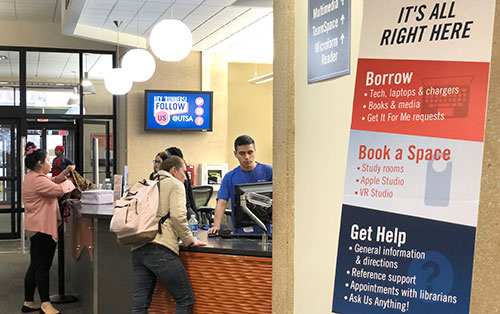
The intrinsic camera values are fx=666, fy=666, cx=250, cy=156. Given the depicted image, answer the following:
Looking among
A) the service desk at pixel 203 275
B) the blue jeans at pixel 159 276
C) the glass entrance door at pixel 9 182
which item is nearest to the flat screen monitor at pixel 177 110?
the glass entrance door at pixel 9 182

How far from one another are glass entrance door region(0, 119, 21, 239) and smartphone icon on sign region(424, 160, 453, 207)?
36.7 feet

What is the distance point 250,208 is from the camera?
15.5ft

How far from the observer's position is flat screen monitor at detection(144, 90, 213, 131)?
10773 millimetres

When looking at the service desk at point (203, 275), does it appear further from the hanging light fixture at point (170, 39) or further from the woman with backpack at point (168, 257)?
the hanging light fixture at point (170, 39)

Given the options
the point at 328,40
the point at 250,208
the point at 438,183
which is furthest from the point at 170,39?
the point at 438,183

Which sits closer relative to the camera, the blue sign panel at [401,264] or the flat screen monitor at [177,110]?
the blue sign panel at [401,264]

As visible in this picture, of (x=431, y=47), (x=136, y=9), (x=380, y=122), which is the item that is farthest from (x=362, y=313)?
(x=136, y=9)

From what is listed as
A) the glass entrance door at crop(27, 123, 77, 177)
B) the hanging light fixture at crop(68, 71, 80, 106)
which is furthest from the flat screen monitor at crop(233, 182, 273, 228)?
the hanging light fixture at crop(68, 71, 80, 106)

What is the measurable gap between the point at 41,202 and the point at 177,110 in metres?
4.59

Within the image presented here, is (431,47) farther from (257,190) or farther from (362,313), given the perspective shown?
(257,190)

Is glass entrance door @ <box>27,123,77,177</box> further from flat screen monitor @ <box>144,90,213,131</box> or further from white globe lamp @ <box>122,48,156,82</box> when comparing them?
white globe lamp @ <box>122,48,156,82</box>

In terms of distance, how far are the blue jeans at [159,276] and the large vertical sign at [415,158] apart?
231 centimetres

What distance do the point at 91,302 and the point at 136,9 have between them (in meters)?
4.11

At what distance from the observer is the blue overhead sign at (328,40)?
2457 mm
